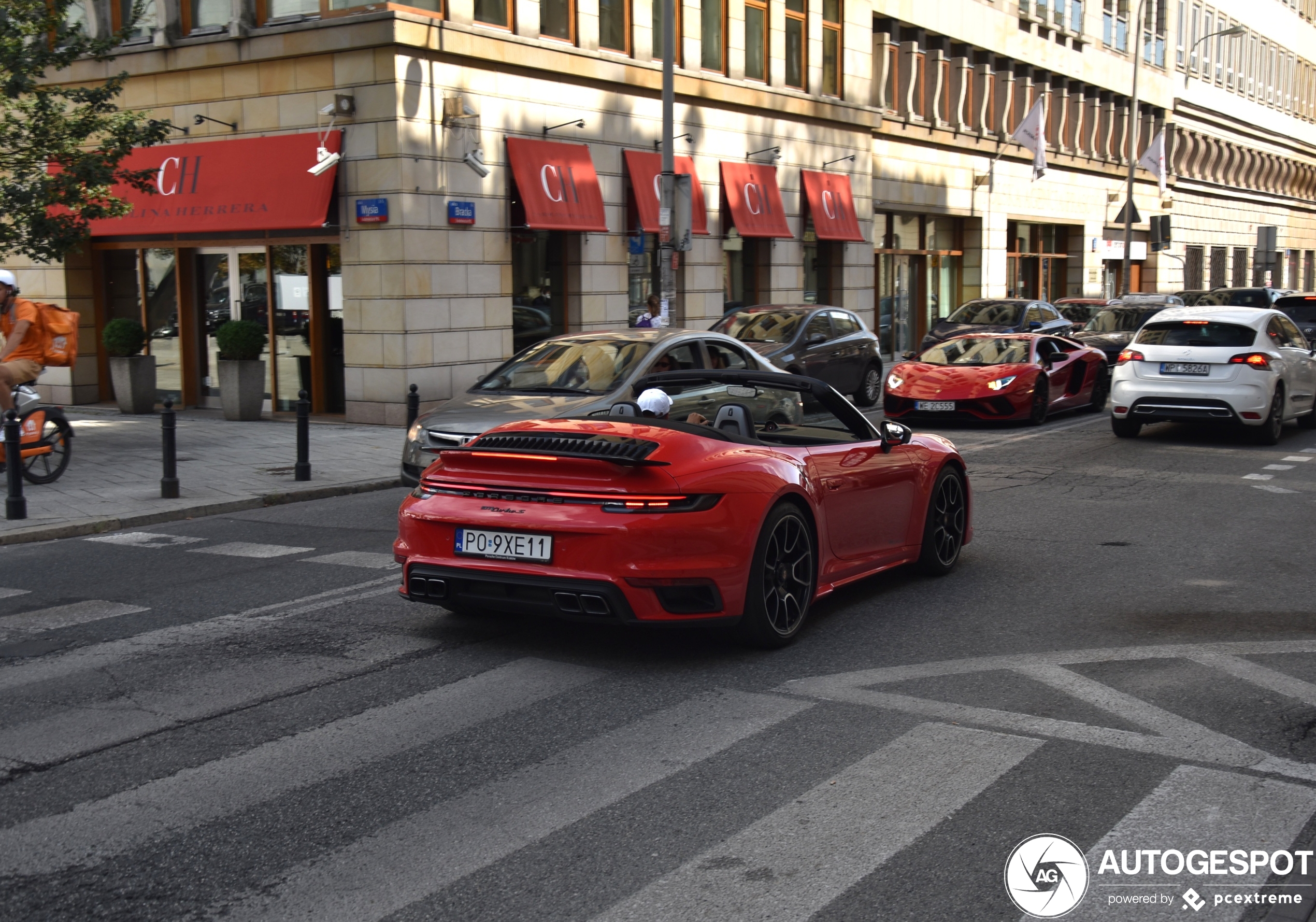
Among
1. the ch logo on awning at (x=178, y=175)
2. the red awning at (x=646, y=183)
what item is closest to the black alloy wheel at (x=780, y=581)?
the ch logo on awning at (x=178, y=175)

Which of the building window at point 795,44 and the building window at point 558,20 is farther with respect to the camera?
the building window at point 795,44

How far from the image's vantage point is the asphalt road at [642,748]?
13.0 ft

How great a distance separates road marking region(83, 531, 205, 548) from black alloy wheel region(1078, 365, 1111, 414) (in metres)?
14.5

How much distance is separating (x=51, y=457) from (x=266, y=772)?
947 cm

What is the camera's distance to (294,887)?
3920 mm

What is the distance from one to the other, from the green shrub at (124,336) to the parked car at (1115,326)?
16411 mm

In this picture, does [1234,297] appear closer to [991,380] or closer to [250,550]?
[991,380]

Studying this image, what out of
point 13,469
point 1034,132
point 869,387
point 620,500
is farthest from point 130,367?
point 1034,132

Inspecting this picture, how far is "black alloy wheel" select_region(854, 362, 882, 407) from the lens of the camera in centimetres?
2225

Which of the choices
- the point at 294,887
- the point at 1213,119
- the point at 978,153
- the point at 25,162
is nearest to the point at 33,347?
the point at 25,162

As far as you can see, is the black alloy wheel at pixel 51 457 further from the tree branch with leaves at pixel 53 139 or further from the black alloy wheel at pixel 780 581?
the black alloy wheel at pixel 780 581

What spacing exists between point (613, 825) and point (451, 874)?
60 centimetres

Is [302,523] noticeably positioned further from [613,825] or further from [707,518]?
[613,825]

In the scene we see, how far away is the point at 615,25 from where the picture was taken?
2417cm
